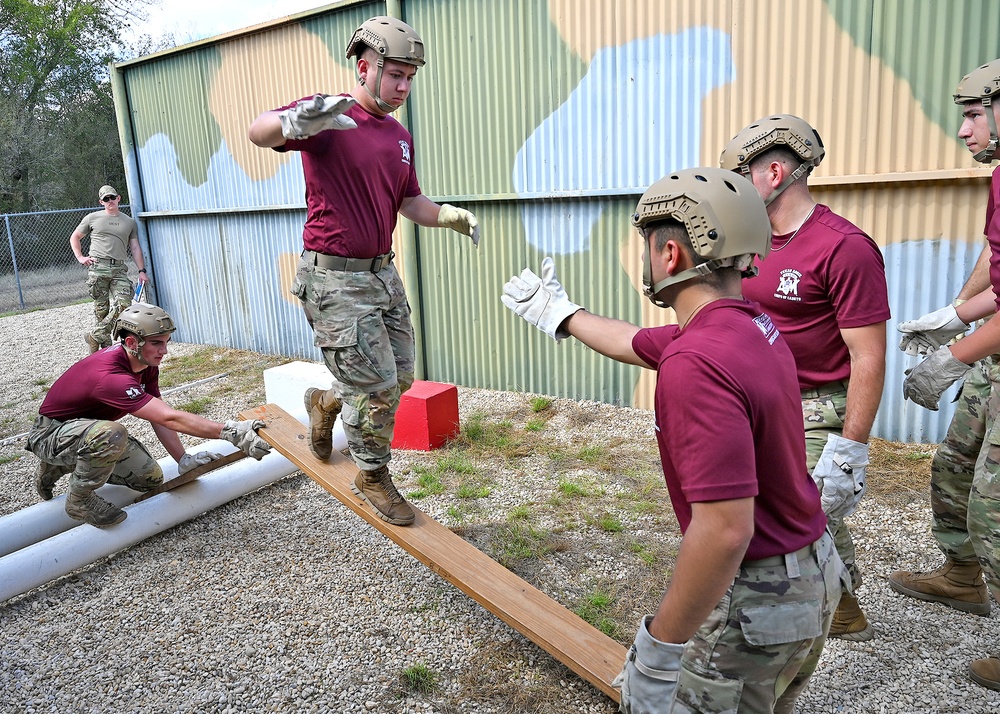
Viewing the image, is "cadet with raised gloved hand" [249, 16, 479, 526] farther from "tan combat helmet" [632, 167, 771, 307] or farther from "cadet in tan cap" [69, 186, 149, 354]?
"cadet in tan cap" [69, 186, 149, 354]

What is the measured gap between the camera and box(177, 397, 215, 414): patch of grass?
7.48 m

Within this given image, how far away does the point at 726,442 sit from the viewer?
1479mm

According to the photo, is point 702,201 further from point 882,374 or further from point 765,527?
point 882,374

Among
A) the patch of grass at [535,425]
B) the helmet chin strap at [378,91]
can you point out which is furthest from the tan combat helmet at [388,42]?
the patch of grass at [535,425]

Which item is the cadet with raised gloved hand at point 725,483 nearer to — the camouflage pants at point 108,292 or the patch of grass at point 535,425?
the patch of grass at point 535,425

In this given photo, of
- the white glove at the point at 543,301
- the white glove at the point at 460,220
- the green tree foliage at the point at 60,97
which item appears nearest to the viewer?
the white glove at the point at 543,301

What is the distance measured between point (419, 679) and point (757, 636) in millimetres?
1930

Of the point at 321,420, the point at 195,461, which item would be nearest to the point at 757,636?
the point at 321,420

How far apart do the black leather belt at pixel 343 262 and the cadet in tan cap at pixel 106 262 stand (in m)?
6.77

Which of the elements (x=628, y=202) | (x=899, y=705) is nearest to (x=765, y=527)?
(x=899, y=705)

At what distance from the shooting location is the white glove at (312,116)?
278 cm

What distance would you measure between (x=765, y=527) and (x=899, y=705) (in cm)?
188

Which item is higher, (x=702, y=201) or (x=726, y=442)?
(x=702, y=201)

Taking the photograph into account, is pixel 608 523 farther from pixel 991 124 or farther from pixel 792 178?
pixel 991 124
